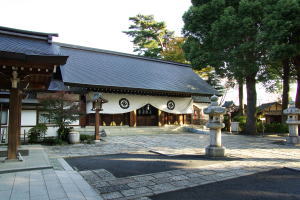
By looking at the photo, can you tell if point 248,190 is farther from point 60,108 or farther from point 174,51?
point 174,51

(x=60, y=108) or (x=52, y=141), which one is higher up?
(x=60, y=108)

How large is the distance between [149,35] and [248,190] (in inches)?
979

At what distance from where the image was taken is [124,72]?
58.2ft

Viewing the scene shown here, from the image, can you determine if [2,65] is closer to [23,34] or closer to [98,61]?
[23,34]

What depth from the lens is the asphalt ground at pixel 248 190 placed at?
3.36m

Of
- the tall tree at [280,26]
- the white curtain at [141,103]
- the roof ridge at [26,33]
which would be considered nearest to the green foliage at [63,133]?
the white curtain at [141,103]

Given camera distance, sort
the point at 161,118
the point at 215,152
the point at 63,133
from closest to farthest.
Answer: the point at 215,152
the point at 63,133
the point at 161,118

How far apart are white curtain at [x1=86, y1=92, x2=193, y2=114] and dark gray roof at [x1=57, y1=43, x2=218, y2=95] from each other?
0.95 m

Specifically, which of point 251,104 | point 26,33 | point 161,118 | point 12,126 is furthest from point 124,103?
point 12,126

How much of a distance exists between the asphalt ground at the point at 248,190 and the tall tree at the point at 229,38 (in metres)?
10.2

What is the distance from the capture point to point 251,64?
1316cm

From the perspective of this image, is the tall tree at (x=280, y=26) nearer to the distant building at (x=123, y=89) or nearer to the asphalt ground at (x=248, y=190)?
the distant building at (x=123, y=89)

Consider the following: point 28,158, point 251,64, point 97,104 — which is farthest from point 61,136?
point 251,64

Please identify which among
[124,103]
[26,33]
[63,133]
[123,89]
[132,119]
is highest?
[26,33]
